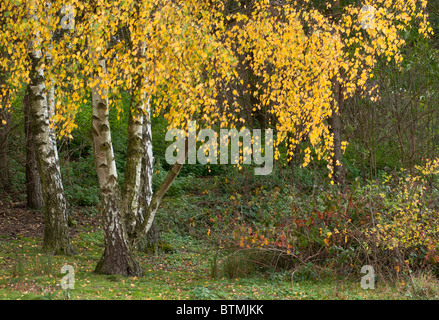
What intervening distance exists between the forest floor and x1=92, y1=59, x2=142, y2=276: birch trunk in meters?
0.22

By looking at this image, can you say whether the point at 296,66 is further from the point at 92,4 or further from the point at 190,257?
the point at 190,257

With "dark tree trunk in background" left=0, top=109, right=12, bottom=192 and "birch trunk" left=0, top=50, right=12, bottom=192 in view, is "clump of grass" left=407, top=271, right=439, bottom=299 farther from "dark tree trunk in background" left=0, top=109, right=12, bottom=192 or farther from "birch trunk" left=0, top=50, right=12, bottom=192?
"dark tree trunk in background" left=0, top=109, right=12, bottom=192

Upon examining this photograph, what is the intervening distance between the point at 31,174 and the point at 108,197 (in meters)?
4.68

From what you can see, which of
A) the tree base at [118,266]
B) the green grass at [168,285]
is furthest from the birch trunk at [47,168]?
the tree base at [118,266]

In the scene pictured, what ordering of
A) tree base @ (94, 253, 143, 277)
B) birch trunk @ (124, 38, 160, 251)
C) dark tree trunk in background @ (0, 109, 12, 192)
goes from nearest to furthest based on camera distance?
tree base @ (94, 253, 143, 277) → birch trunk @ (124, 38, 160, 251) → dark tree trunk in background @ (0, 109, 12, 192)

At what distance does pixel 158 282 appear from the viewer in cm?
624

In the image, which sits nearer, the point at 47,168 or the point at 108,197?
the point at 108,197

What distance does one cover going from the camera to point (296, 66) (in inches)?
249

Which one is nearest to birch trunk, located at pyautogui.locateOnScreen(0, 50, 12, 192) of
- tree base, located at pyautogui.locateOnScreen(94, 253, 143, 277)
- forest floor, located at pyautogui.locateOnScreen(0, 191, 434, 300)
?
forest floor, located at pyautogui.locateOnScreen(0, 191, 434, 300)

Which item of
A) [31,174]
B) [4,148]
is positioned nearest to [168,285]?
[31,174]

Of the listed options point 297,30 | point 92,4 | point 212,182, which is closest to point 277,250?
point 297,30

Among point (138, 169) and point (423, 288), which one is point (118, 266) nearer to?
point (138, 169)

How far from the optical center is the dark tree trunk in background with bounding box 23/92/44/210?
10047 millimetres

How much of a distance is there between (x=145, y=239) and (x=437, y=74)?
7806 mm
